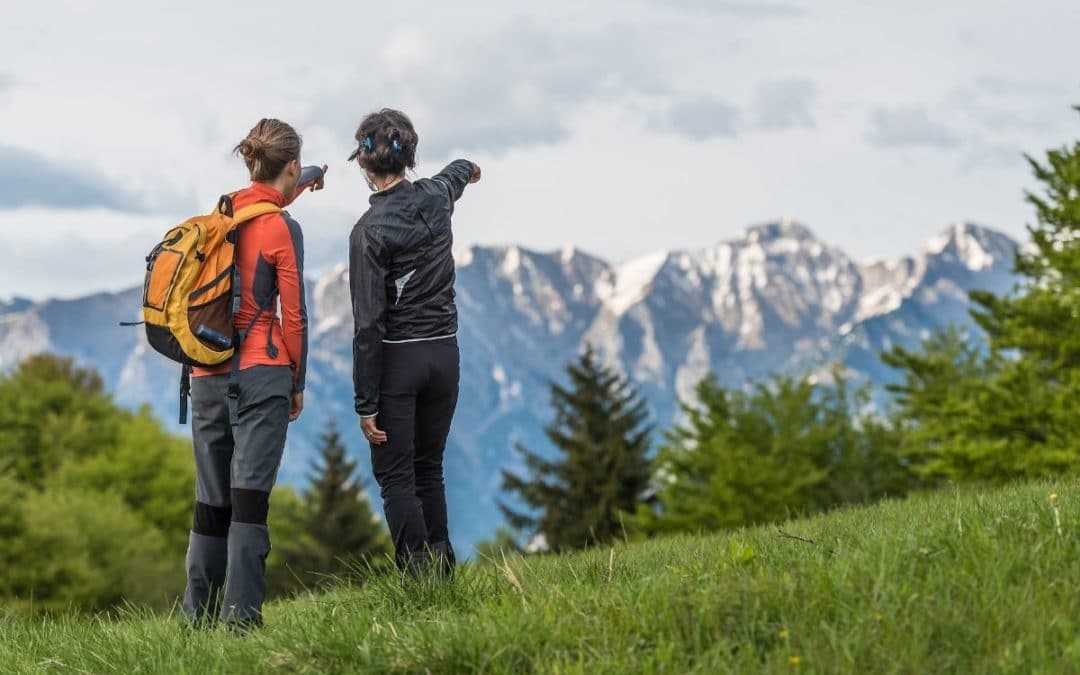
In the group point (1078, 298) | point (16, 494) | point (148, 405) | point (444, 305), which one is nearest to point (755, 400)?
point (1078, 298)

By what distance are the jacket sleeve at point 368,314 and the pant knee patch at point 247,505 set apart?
0.69 metres

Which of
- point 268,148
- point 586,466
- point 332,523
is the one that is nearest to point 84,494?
point 332,523

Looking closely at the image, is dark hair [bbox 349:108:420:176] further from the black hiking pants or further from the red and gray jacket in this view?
the black hiking pants

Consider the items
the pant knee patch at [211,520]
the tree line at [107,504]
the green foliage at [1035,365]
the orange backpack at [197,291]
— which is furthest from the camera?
the tree line at [107,504]

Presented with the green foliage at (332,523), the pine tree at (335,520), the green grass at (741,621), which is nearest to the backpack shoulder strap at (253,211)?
the green grass at (741,621)

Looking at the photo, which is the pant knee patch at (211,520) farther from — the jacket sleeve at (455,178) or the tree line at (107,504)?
the tree line at (107,504)

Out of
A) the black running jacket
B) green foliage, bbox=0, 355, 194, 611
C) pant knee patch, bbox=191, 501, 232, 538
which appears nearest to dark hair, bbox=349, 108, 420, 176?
the black running jacket

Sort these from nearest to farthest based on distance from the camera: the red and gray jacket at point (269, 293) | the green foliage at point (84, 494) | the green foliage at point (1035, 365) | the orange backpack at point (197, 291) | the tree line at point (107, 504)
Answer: the orange backpack at point (197, 291) < the red and gray jacket at point (269, 293) < the green foliage at point (1035, 365) < the green foliage at point (84, 494) < the tree line at point (107, 504)

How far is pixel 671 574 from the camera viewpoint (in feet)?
14.5

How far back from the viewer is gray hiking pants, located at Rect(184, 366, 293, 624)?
5523mm

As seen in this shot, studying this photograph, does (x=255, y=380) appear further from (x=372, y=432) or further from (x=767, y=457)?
(x=767, y=457)

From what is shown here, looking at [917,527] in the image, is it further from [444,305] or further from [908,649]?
→ [444,305]

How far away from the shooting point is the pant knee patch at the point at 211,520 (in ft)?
19.2

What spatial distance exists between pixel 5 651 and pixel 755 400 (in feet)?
156
